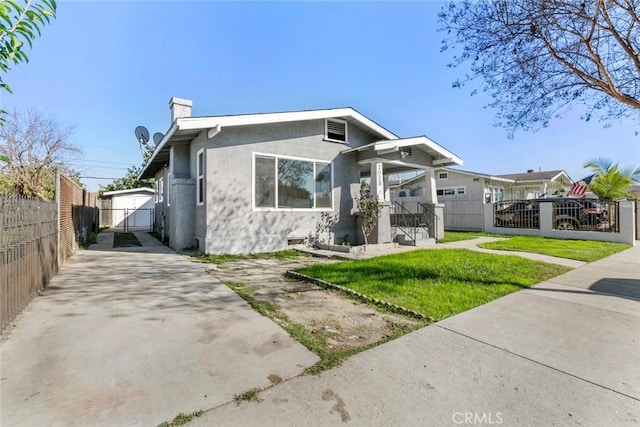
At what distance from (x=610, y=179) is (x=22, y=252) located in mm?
24810

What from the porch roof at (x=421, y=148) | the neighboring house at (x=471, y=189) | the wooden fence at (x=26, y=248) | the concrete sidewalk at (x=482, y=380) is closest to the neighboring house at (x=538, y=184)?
the neighboring house at (x=471, y=189)

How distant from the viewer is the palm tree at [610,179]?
1767cm

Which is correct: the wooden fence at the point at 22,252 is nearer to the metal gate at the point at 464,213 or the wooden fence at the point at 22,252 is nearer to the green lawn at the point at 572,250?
the green lawn at the point at 572,250

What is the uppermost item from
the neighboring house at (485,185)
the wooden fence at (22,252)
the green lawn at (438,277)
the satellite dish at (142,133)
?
the satellite dish at (142,133)

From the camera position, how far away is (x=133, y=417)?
2.22 metres

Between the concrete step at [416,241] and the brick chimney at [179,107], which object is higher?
the brick chimney at [179,107]

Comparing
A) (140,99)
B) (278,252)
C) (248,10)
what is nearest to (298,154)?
(278,252)

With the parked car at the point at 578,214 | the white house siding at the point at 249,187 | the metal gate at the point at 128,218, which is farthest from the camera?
the metal gate at the point at 128,218

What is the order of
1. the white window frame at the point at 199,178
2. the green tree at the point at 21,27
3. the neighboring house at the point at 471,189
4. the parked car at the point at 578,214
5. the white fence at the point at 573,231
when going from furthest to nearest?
the neighboring house at the point at 471,189 → the parked car at the point at 578,214 → the white fence at the point at 573,231 → the white window frame at the point at 199,178 → the green tree at the point at 21,27

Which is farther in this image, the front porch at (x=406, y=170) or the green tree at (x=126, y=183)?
the green tree at (x=126, y=183)

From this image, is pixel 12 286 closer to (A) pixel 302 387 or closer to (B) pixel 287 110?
(A) pixel 302 387

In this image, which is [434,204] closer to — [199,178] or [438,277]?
[438,277]

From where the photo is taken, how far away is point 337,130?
38.9 feet

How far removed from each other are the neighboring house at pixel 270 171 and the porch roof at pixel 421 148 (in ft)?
0.13
